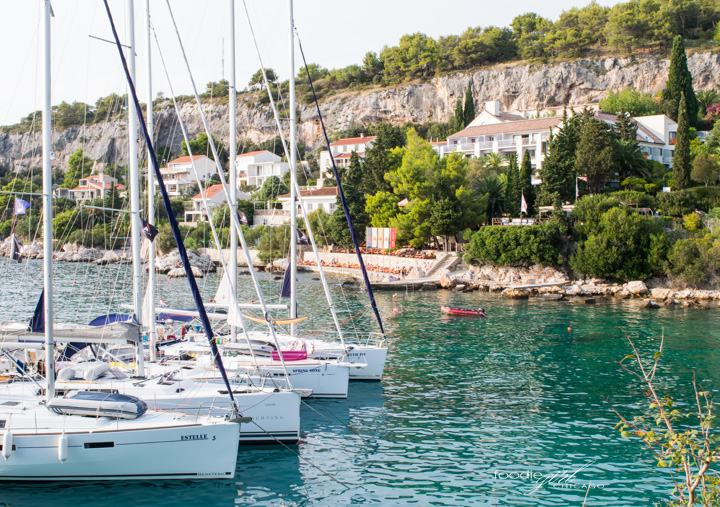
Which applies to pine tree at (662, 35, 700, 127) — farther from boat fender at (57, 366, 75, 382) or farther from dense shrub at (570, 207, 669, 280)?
boat fender at (57, 366, 75, 382)

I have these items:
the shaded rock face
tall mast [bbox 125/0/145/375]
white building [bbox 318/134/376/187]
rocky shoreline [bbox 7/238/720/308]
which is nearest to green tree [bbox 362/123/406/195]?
rocky shoreline [bbox 7/238/720/308]

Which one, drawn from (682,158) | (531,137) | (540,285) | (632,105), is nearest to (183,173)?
(531,137)

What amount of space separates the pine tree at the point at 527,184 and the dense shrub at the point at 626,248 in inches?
513

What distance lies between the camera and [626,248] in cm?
5916

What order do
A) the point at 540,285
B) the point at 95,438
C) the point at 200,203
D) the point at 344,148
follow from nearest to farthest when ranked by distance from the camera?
1. the point at 95,438
2. the point at 540,285
3. the point at 200,203
4. the point at 344,148

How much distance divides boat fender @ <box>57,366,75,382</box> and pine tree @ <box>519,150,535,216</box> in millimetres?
58691

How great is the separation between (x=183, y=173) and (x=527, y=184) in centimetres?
8471

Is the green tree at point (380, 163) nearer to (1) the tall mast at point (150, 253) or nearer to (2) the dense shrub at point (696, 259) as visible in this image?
(2) the dense shrub at point (696, 259)

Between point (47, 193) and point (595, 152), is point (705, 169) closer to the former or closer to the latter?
point (595, 152)

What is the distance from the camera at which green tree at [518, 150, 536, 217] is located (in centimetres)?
7185

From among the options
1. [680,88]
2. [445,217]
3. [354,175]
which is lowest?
[445,217]

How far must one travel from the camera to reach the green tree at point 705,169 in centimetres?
6931

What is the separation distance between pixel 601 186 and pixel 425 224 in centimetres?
2127

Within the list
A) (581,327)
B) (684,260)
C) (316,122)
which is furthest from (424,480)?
(316,122)
